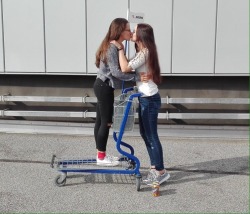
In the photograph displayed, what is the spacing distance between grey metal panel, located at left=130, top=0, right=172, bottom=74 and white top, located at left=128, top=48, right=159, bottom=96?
7.64 ft

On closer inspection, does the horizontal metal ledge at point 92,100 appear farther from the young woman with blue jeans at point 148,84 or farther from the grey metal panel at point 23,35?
the young woman with blue jeans at point 148,84

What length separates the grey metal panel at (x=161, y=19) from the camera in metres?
6.24

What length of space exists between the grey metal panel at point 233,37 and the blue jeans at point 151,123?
102 inches

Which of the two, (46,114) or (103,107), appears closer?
(103,107)

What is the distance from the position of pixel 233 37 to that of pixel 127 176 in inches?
129

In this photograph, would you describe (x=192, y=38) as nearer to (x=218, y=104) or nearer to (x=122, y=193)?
(x=218, y=104)

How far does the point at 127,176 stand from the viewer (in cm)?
467

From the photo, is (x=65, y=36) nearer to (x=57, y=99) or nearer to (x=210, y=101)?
(x=57, y=99)

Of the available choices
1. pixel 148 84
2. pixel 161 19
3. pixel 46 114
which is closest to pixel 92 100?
pixel 46 114

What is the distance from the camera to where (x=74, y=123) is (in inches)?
271

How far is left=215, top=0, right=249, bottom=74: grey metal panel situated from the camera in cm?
617

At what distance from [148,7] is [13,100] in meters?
3.07

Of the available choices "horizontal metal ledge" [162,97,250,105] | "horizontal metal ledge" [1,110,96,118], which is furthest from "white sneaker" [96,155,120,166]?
"horizontal metal ledge" [162,97,250,105]

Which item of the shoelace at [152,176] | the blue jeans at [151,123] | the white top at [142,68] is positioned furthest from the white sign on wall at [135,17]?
the shoelace at [152,176]
